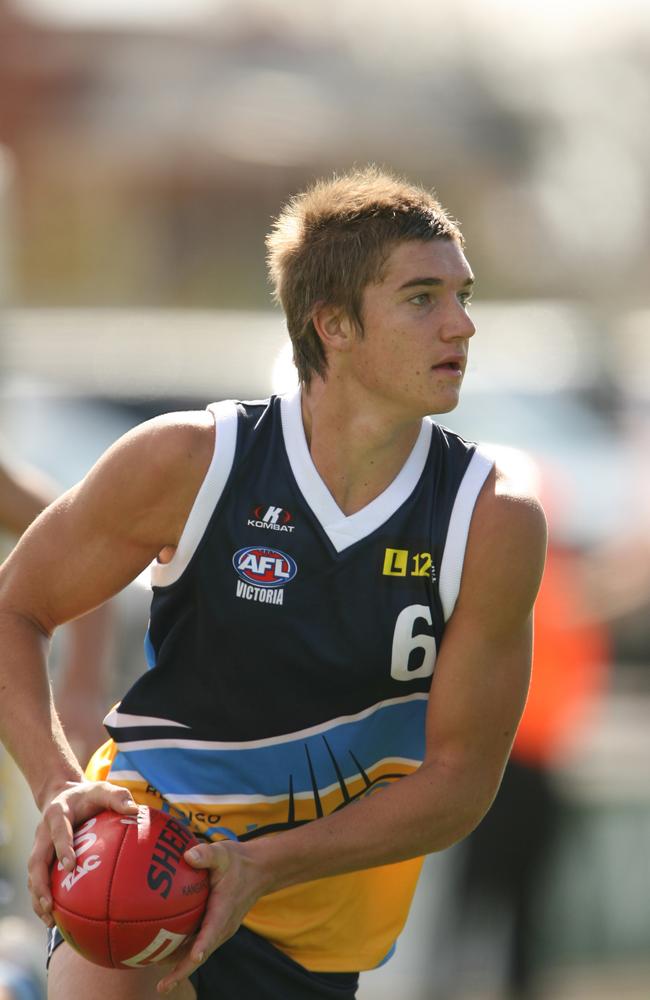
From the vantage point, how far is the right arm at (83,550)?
11.6ft

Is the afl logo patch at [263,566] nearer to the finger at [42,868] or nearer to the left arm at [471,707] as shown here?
the left arm at [471,707]

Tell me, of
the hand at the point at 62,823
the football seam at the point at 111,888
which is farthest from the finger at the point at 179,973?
the hand at the point at 62,823

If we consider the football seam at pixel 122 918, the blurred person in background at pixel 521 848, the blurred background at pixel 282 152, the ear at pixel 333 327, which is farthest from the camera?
the blurred background at pixel 282 152

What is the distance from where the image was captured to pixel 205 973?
12.5ft

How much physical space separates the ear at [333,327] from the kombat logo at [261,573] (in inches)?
20.3

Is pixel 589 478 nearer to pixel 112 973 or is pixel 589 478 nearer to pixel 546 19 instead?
pixel 112 973

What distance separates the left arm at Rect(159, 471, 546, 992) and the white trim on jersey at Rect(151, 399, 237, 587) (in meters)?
0.58

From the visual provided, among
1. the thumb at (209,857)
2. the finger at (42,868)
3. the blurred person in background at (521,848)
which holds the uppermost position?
the thumb at (209,857)

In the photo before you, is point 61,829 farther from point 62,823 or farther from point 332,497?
point 332,497

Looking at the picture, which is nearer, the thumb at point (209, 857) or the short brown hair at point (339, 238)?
the thumb at point (209, 857)

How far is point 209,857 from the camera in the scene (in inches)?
127

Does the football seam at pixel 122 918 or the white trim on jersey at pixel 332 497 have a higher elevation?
the white trim on jersey at pixel 332 497

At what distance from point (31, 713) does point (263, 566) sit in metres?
0.61

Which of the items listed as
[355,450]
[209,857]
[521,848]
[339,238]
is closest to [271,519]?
[355,450]
